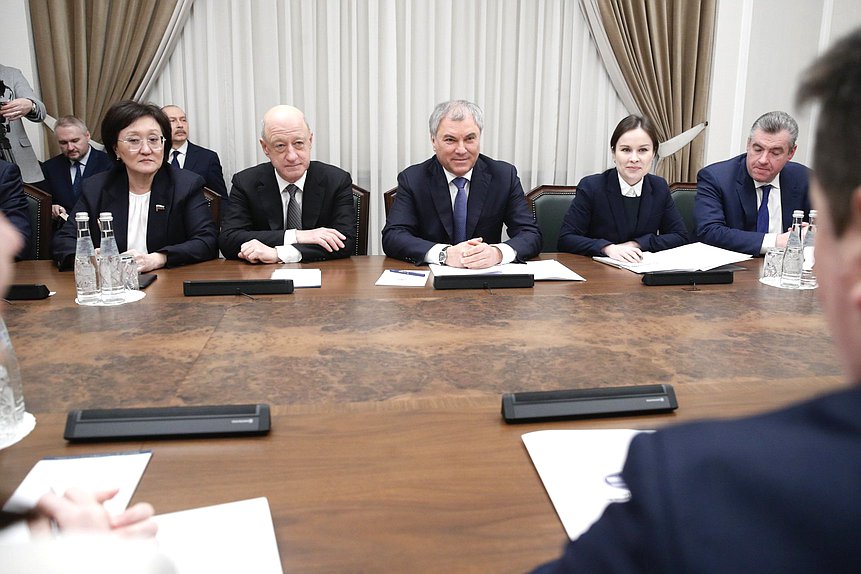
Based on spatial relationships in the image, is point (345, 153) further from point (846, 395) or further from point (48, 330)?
point (846, 395)

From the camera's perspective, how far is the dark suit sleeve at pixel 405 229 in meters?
2.65

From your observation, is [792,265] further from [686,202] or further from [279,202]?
[279,202]

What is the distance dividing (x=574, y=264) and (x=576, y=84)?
278 centimetres

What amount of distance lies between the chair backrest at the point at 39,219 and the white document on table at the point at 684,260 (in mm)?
2572

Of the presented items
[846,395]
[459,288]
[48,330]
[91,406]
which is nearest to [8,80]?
[48,330]

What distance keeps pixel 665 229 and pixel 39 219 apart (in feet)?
10.1

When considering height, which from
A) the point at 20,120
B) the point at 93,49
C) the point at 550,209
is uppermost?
the point at 93,49

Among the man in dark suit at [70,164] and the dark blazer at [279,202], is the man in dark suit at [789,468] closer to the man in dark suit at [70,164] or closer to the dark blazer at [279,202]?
the dark blazer at [279,202]

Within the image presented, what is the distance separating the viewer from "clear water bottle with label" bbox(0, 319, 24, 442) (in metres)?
1.01

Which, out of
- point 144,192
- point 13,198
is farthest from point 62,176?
point 144,192

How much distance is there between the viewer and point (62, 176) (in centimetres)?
431

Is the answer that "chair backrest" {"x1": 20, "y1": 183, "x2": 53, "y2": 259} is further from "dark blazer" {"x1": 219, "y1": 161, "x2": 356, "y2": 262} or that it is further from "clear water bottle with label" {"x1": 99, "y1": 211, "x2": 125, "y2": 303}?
"clear water bottle with label" {"x1": 99, "y1": 211, "x2": 125, "y2": 303}

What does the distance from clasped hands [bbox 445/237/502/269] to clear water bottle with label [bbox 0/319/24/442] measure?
160 cm

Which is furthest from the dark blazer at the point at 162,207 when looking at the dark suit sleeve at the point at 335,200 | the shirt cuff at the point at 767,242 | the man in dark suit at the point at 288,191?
the shirt cuff at the point at 767,242
